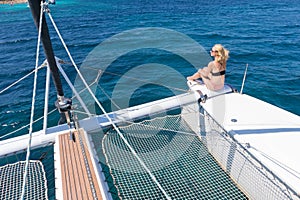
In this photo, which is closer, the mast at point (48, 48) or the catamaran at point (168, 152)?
the mast at point (48, 48)

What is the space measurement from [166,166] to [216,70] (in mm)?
2682

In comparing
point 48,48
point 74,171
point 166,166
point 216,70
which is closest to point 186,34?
point 216,70

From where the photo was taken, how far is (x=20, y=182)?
4520mm

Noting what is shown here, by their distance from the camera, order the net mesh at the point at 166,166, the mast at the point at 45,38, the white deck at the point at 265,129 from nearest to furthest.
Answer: the mast at the point at 45,38 → the white deck at the point at 265,129 → the net mesh at the point at 166,166

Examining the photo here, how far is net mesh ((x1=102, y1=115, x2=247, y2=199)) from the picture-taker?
4.92 meters

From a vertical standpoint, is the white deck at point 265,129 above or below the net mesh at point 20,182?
above

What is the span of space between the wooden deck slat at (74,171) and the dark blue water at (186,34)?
368 cm

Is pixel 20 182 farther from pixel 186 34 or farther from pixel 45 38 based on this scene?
pixel 186 34

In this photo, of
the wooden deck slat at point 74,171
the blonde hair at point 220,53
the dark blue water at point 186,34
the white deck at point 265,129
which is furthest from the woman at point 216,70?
the wooden deck slat at point 74,171

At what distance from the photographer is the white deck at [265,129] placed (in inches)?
156

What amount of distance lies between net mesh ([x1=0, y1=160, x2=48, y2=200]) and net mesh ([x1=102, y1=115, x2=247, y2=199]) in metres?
1.43

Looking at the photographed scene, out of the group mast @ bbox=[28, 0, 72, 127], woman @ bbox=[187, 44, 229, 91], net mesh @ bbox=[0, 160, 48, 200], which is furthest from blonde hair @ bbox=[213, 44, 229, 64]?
net mesh @ bbox=[0, 160, 48, 200]

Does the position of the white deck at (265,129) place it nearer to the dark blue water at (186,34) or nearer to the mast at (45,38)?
the dark blue water at (186,34)

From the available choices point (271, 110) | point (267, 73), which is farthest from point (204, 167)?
point (267, 73)
